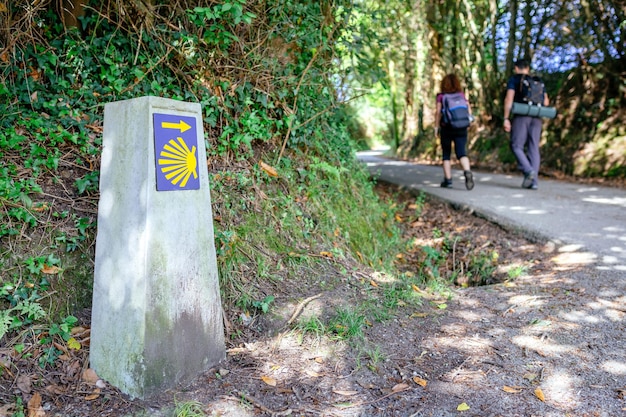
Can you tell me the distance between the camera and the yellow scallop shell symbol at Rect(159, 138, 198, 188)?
2670 mm

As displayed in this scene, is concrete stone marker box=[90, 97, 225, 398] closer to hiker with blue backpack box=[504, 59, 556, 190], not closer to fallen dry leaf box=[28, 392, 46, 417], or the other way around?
fallen dry leaf box=[28, 392, 46, 417]

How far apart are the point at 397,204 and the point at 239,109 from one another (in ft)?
13.7

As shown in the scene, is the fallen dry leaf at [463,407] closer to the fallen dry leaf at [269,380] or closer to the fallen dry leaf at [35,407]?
the fallen dry leaf at [269,380]

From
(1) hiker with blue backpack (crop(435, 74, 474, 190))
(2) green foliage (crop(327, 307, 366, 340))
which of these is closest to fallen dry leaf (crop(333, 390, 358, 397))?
(2) green foliage (crop(327, 307, 366, 340))

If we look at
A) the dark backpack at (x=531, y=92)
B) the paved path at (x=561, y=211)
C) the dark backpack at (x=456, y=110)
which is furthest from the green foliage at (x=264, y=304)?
the dark backpack at (x=531, y=92)

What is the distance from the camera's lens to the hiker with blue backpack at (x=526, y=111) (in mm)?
7863

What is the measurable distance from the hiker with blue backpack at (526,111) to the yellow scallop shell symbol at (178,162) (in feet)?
21.8

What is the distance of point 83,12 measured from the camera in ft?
13.4

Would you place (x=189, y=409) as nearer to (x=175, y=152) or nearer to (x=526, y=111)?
(x=175, y=152)

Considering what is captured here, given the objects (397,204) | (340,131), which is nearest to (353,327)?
(340,131)

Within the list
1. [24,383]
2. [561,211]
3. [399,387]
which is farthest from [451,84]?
[24,383]

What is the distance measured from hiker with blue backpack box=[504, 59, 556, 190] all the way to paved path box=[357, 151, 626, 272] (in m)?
0.57

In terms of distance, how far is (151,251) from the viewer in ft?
8.48

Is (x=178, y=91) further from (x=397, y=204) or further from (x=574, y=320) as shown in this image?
(x=397, y=204)
